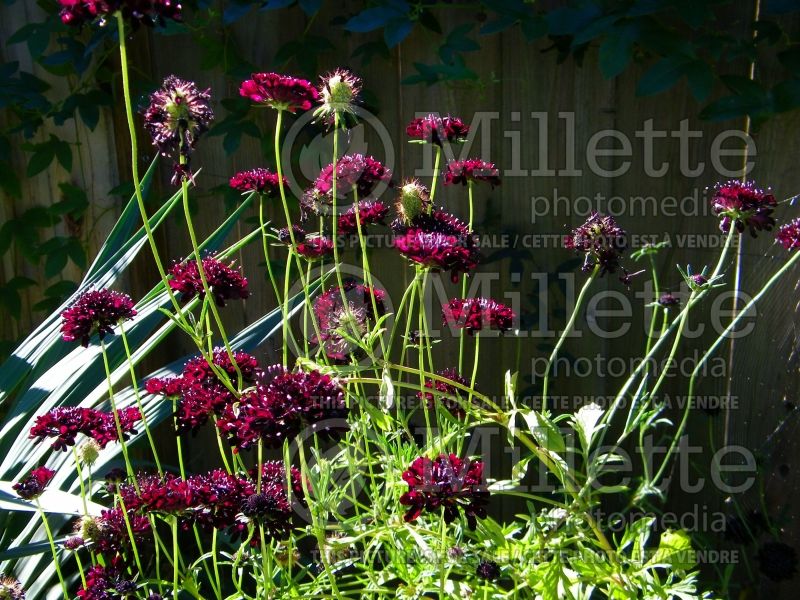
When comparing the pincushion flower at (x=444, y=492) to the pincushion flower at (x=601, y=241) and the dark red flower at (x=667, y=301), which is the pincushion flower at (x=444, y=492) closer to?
the pincushion flower at (x=601, y=241)

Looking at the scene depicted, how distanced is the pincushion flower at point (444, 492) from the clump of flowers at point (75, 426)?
415mm

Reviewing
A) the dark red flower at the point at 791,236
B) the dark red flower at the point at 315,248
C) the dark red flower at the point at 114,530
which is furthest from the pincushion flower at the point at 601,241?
the dark red flower at the point at 114,530

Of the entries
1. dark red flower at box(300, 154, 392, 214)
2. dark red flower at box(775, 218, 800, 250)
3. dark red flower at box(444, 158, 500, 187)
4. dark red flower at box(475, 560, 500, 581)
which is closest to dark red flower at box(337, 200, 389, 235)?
dark red flower at box(300, 154, 392, 214)

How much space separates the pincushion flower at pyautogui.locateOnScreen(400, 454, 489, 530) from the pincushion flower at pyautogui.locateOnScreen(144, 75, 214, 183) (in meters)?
0.43

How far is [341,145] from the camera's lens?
1969mm

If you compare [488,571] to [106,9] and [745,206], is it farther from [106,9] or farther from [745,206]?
[106,9]

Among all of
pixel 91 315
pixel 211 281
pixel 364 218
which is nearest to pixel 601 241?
pixel 364 218

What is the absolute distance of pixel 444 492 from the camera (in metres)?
0.92

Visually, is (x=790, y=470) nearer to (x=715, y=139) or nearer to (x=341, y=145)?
(x=715, y=139)

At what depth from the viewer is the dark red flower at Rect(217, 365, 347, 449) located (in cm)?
88

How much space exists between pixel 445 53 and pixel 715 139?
0.62 metres

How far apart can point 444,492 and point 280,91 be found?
51 cm

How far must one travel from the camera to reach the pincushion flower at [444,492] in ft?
3.00

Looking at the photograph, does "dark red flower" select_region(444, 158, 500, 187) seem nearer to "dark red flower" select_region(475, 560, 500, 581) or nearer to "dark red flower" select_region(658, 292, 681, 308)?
"dark red flower" select_region(658, 292, 681, 308)
